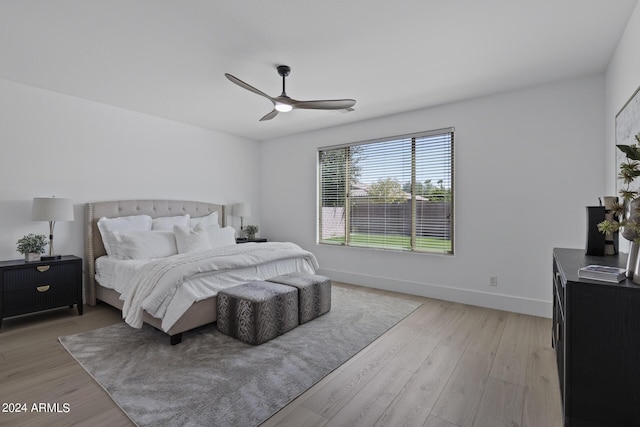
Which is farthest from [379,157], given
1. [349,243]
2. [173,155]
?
[173,155]

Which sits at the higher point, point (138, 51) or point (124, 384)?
point (138, 51)

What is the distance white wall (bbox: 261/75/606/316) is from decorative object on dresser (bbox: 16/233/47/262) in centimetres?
416

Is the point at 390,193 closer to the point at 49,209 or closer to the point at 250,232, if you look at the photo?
the point at 250,232

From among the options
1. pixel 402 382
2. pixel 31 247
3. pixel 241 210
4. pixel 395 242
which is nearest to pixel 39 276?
pixel 31 247

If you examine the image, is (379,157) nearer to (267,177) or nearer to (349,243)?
(349,243)

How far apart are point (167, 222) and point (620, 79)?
512 centimetres

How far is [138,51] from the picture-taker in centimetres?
268

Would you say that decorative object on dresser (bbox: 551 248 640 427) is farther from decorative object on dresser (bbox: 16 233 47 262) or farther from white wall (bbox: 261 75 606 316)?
decorative object on dresser (bbox: 16 233 47 262)

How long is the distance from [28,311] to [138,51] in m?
2.85

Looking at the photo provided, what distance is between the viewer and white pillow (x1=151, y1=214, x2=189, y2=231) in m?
4.32

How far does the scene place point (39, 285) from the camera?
3248 millimetres

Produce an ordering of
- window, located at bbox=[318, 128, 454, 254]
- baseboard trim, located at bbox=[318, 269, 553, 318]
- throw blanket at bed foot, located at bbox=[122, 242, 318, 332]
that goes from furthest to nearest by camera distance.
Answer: window, located at bbox=[318, 128, 454, 254] < baseboard trim, located at bbox=[318, 269, 553, 318] < throw blanket at bed foot, located at bbox=[122, 242, 318, 332]

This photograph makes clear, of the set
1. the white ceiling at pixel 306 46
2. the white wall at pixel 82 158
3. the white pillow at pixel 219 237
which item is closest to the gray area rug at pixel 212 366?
the white pillow at pixel 219 237

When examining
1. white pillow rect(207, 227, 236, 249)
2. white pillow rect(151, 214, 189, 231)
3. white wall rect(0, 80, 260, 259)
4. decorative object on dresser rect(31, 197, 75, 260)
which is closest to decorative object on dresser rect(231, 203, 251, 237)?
white wall rect(0, 80, 260, 259)
